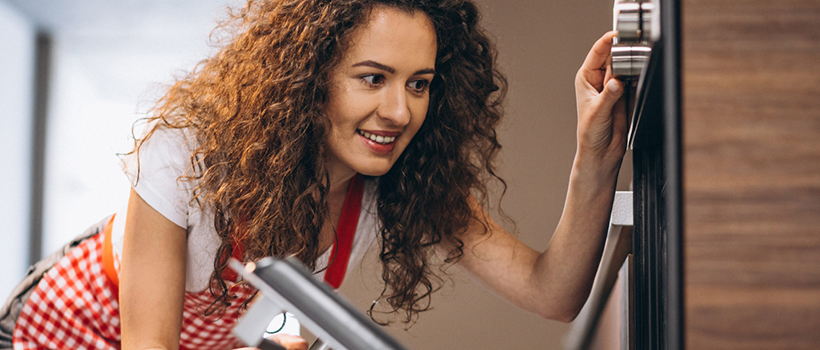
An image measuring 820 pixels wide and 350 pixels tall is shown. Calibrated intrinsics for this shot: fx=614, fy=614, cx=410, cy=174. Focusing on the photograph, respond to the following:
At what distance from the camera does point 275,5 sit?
97 cm

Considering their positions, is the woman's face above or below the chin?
above

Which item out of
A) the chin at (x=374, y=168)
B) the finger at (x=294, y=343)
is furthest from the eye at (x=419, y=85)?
the finger at (x=294, y=343)

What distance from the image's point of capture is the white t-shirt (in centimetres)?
88

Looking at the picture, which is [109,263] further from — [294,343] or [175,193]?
[294,343]

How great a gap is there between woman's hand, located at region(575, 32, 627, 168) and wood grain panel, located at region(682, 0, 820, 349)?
0.44 m

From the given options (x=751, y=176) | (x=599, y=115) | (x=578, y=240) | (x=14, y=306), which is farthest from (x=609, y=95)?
(x=14, y=306)

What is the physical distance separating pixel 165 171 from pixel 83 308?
28 cm

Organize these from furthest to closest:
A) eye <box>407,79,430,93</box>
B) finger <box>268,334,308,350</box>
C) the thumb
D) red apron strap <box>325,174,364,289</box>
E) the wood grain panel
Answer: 1. red apron strap <box>325,174,364,289</box>
2. eye <box>407,79,430,93</box>
3. finger <box>268,334,308,350</box>
4. the thumb
5. the wood grain panel

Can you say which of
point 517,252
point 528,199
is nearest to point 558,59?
point 528,199

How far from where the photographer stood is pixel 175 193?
35.0 inches

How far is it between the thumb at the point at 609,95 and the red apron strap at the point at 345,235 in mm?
505

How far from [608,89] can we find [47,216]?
412 centimetres

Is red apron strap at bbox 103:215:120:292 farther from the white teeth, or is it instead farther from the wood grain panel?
the wood grain panel

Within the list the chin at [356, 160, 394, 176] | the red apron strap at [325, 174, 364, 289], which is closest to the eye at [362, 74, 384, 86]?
the chin at [356, 160, 394, 176]
